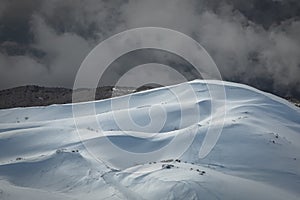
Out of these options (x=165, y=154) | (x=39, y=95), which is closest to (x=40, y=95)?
(x=39, y=95)

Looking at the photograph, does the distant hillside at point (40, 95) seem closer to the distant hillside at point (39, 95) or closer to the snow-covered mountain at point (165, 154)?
the distant hillside at point (39, 95)

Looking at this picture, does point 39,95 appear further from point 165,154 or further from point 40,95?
point 165,154

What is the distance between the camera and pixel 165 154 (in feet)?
56.0

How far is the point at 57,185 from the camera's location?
14312 millimetres

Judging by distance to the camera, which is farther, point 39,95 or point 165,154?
point 39,95

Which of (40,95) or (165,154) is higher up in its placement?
(40,95)

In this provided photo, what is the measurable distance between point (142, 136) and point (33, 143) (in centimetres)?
533

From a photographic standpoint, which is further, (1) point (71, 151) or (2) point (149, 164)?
(1) point (71, 151)

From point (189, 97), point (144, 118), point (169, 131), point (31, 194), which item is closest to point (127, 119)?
point (144, 118)

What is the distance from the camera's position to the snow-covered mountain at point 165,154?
13.3 meters

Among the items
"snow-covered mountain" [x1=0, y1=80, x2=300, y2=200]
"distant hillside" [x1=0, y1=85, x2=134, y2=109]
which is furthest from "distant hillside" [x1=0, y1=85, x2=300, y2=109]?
"snow-covered mountain" [x1=0, y1=80, x2=300, y2=200]

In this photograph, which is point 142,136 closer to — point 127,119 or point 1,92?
point 127,119

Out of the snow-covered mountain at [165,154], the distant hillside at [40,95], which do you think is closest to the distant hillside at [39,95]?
the distant hillside at [40,95]

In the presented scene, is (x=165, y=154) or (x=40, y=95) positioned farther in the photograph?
(x=40, y=95)
